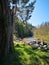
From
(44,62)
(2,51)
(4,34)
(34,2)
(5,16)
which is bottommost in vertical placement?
(44,62)

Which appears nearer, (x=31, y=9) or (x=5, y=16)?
(x=5, y=16)

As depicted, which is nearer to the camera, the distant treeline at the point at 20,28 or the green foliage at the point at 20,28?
the green foliage at the point at 20,28

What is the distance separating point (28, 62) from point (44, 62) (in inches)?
34.1

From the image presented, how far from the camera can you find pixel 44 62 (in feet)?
30.5

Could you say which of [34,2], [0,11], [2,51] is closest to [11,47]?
[2,51]

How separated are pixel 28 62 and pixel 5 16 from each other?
8.04 ft

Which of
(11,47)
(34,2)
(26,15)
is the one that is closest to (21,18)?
(26,15)

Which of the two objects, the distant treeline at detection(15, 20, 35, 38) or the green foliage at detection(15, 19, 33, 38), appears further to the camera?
the distant treeline at detection(15, 20, 35, 38)

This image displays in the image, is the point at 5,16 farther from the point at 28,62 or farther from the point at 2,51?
the point at 28,62

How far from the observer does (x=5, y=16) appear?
29.1 ft

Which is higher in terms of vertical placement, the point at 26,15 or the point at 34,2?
the point at 34,2

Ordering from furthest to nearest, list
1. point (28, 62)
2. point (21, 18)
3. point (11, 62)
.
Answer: point (21, 18) → point (28, 62) → point (11, 62)

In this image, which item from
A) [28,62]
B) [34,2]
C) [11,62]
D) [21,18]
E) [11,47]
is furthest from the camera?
[21,18]

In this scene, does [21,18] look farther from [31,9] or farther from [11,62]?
[11,62]
